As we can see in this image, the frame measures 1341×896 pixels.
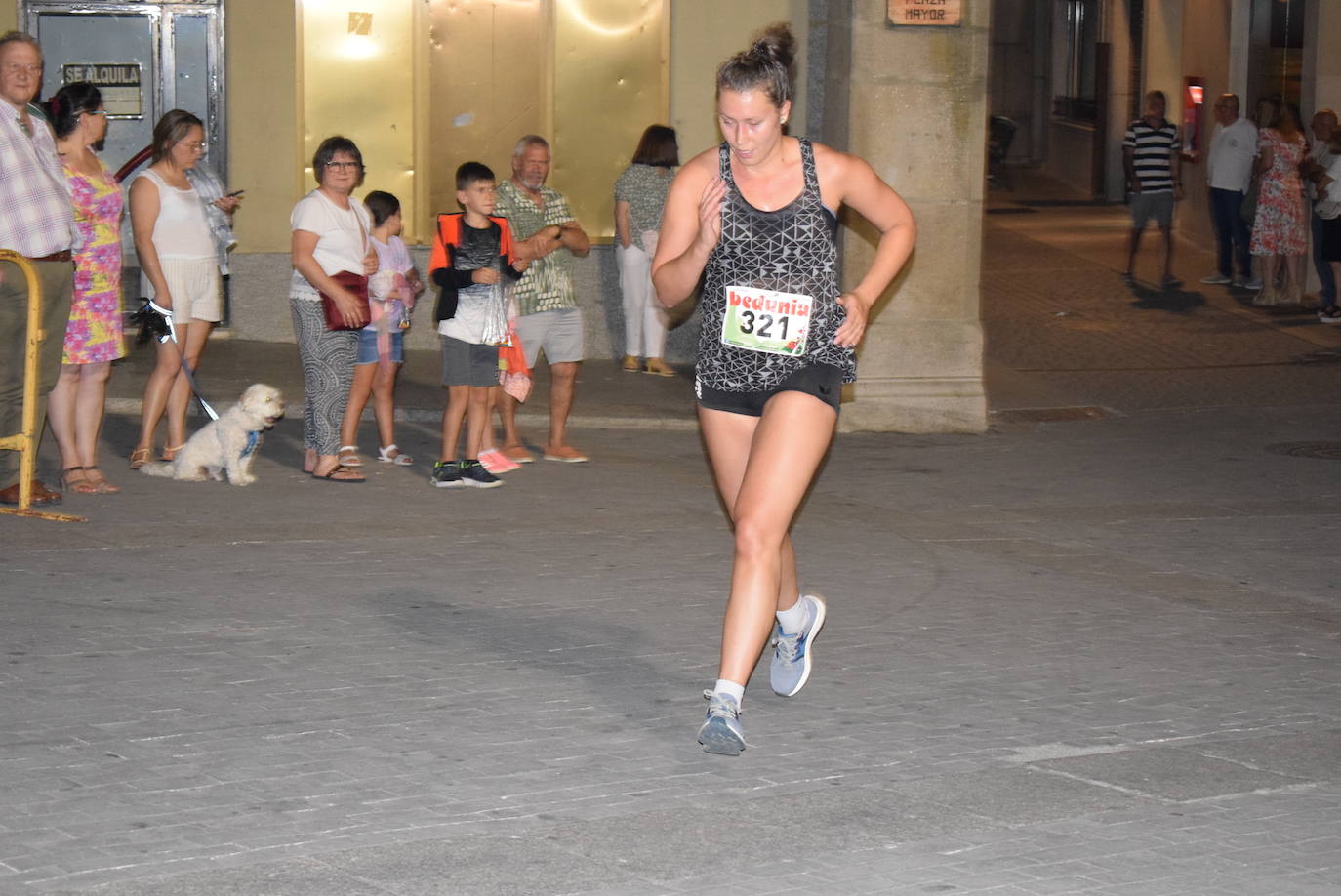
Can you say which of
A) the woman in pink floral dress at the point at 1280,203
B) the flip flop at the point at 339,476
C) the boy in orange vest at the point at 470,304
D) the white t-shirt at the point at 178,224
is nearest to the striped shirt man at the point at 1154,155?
the woman in pink floral dress at the point at 1280,203

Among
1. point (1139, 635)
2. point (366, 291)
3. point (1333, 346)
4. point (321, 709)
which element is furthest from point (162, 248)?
point (1333, 346)

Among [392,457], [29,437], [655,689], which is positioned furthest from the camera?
[392,457]

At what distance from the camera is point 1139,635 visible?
6.95 meters

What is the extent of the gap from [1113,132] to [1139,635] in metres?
25.3

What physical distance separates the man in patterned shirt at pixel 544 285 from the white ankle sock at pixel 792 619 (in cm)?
429

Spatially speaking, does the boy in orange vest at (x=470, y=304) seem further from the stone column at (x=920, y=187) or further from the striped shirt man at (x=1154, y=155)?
the striped shirt man at (x=1154, y=155)

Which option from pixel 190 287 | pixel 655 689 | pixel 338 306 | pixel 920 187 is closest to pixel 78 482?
pixel 190 287

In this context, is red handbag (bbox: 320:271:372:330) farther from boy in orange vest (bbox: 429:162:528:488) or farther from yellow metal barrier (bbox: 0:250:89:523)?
yellow metal barrier (bbox: 0:250:89:523)

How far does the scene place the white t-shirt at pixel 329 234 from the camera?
9648mm

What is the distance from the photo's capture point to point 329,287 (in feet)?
31.4

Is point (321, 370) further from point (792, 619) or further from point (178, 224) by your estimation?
point (792, 619)

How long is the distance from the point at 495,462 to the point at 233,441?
1.39 m

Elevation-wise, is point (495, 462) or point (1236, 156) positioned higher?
point (1236, 156)

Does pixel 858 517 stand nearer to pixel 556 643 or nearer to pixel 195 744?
pixel 556 643
